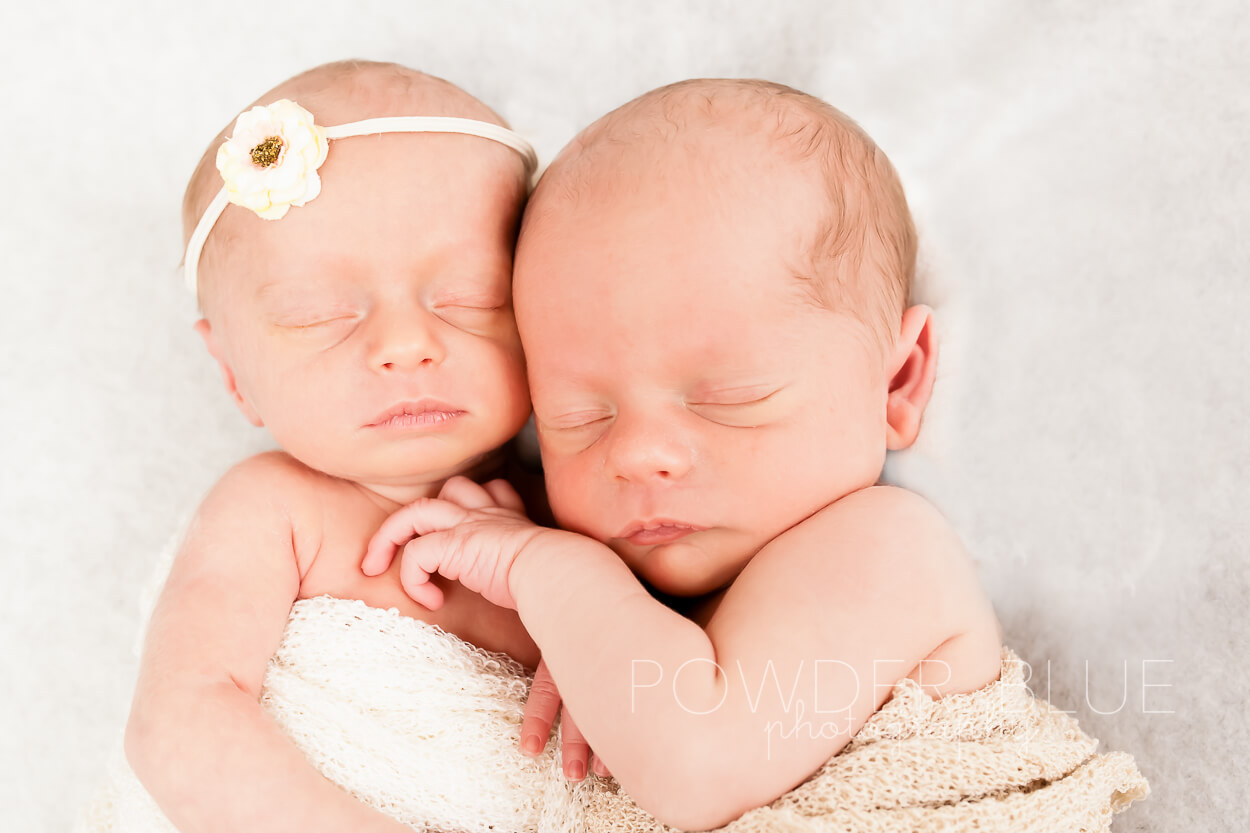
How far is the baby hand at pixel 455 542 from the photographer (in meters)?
1.51

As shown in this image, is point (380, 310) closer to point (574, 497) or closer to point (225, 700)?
point (574, 497)

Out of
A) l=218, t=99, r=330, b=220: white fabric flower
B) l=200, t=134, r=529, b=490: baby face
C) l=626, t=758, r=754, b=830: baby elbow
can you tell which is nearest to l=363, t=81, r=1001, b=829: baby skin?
l=626, t=758, r=754, b=830: baby elbow

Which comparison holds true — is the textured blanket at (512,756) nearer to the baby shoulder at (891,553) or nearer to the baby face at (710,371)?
the baby shoulder at (891,553)

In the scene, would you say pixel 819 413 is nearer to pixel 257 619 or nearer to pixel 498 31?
pixel 257 619

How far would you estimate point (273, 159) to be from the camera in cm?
155

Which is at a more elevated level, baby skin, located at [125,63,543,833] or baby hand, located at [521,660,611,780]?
baby skin, located at [125,63,543,833]

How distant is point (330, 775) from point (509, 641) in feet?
1.18

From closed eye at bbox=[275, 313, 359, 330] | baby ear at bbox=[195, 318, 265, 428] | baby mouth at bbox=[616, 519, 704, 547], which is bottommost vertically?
baby mouth at bbox=[616, 519, 704, 547]

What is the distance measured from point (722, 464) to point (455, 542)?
451 mm

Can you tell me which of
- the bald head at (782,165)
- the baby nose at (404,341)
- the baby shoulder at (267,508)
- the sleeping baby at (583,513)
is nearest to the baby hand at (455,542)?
the sleeping baby at (583,513)

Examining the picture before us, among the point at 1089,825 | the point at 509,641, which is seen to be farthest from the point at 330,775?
the point at 1089,825

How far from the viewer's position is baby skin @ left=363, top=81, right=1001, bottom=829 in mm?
1242

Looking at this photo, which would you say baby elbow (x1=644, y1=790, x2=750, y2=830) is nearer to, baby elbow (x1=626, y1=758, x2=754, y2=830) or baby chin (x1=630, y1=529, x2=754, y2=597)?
baby elbow (x1=626, y1=758, x2=754, y2=830)

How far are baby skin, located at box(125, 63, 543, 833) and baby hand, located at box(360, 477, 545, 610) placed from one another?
4cm
